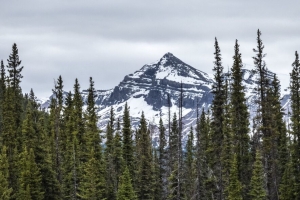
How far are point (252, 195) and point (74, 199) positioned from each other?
19.3 metres

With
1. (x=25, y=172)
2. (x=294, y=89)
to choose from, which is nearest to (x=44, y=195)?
(x=25, y=172)

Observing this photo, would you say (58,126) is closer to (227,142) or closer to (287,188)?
(227,142)

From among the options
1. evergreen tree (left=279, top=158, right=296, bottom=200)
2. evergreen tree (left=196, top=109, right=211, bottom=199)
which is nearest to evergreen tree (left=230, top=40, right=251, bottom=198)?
evergreen tree (left=279, top=158, right=296, bottom=200)

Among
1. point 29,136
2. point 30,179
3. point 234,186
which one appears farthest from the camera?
point 29,136

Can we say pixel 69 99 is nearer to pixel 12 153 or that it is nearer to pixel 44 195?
pixel 12 153

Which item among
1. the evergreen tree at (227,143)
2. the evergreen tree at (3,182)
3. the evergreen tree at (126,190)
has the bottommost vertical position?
the evergreen tree at (126,190)

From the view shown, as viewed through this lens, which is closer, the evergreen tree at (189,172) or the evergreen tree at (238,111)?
the evergreen tree at (238,111)

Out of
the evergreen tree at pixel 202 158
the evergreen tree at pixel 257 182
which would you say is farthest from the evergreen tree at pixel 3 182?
the evergreen tree at pixel 257 182

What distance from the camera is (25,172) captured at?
146 ft

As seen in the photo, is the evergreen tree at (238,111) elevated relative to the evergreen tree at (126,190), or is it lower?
elevated

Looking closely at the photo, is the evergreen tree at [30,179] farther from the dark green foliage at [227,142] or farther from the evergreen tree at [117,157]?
the dark green foliage at [227,142]

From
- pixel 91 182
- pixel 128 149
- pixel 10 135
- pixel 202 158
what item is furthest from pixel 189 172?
pixel 10 135

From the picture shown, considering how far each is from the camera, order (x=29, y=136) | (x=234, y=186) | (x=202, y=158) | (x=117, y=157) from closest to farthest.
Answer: (x=234, y=186), (x=29, y=136), (x=202, y=158), (x=117, y=157)

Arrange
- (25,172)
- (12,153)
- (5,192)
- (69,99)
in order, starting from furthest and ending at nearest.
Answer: (69,99) < (12,153) < (25,172) < (5,192)
